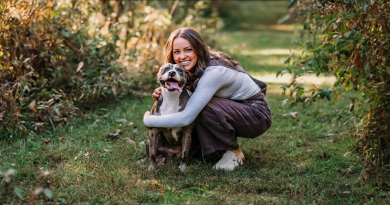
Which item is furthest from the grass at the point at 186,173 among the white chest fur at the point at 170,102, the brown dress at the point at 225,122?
the white chest fur at the point at 170,102

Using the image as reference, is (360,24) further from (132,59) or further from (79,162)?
(132,59)

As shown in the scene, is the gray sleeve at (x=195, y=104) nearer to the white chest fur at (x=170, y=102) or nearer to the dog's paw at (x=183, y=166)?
the white chest fur at (x=170, y=102)

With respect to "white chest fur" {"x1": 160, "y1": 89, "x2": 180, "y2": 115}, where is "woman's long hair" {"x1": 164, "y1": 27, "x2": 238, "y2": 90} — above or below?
above

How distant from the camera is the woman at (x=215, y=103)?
3.95m

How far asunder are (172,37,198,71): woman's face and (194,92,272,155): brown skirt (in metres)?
0.36

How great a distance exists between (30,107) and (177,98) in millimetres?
1997

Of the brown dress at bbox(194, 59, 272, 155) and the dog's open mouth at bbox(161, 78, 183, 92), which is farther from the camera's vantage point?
the brown dress at bbox(194, 59, 272, 155)

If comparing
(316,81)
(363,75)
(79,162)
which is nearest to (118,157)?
(79,162)

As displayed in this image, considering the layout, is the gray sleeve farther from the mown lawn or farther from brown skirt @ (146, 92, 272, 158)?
the mown lawn

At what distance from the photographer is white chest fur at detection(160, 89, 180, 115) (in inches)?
156

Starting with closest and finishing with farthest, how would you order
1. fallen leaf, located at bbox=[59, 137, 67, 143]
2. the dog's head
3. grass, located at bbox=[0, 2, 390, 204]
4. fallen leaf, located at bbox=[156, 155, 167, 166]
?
grass, located at bbox=[0, 2, 390, 204]
the dog's head
fallen leaf, located at bbox=[156, 155, 167, 166]
fallen leaf, located at bbox=[59, 137, 67, 143]

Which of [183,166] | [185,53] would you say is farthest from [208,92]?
[183,166]

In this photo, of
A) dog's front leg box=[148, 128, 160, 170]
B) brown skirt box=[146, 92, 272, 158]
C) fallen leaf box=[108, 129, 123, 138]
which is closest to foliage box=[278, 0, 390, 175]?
brown skirt box=[146, 92, 272, 158]

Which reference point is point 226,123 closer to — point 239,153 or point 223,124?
point 223,124
